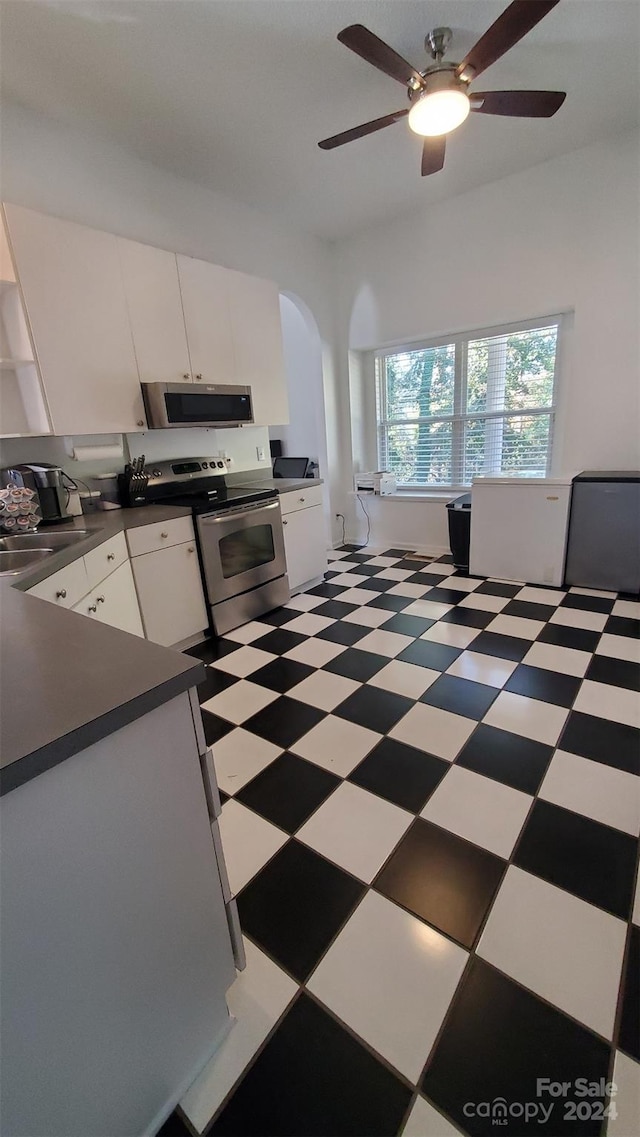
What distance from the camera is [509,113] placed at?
2010mm

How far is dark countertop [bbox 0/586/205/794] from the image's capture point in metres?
0.60

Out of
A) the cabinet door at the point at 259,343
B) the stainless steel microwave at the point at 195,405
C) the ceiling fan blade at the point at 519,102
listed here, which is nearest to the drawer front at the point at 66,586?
the stainless steel microwave at the point at 195,405

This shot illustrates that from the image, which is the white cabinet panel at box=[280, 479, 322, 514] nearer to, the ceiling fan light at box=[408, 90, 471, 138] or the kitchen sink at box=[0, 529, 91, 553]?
the kitchen sink at box=[0, 529, 91, 553]

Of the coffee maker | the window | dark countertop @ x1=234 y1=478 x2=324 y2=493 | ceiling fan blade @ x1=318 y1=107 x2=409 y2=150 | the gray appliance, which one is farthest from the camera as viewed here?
the window

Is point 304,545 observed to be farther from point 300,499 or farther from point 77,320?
point 77,320

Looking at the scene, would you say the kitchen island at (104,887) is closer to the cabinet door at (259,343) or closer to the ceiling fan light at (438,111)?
the ceiling fan light at (438,111)

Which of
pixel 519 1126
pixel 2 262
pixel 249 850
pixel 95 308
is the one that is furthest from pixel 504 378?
pixel 519 1126

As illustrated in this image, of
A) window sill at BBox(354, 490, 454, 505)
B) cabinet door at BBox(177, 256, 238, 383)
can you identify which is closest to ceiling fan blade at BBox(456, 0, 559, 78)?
cabinet door at BBox(177, 256, 238, 383)

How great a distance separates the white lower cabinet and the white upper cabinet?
1.06 meters

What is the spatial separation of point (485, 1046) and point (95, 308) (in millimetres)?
3057

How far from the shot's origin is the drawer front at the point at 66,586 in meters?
1.51

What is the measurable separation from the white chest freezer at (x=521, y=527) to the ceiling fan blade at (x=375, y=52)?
2185 mm

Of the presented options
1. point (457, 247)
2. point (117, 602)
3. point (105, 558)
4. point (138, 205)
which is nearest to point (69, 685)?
point (105, 558)

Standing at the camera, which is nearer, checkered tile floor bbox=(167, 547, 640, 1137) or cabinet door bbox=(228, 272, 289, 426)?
checkered tile floor bbox=(167, 547, 640, 1137)
